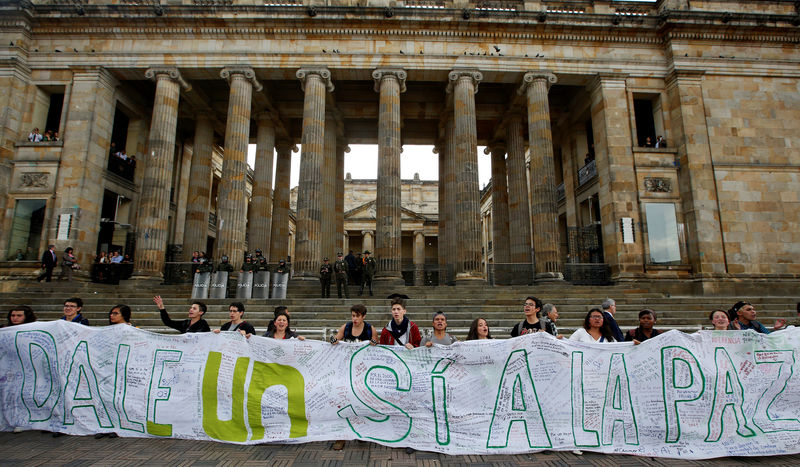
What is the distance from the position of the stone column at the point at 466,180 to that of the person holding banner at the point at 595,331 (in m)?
11.1

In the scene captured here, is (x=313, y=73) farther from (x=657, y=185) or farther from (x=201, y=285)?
(x=657, y=185)

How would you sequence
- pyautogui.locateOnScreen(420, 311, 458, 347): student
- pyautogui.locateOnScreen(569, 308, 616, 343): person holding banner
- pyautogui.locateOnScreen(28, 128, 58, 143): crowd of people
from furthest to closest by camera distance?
pyautogui.locateOnScreen(28, 128, 58, 143): crowd of people
pyautogui.locateOnScreen(420, 311, 458, 347): student
pyautogui.locateOnScreen(569, 308, 616, 343): person holding banner

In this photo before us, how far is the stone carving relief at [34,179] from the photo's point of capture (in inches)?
661

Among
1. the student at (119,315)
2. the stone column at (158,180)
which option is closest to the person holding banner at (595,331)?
the student at (119,315)

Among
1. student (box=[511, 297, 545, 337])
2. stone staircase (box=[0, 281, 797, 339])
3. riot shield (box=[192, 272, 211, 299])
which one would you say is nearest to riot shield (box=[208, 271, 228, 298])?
riot shield (box=[192, 272, 211, 299])

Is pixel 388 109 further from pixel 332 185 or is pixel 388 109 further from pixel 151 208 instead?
pixel 151 208

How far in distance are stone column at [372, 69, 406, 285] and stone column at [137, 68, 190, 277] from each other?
356 inches

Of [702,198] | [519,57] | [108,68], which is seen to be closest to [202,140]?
[108,68]

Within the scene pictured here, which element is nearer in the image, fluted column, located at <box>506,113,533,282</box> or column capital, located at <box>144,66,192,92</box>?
column capital, located at <box>144,66,192,92</box>

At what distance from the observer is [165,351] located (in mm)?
5105

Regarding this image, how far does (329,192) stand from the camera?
21.2 meters

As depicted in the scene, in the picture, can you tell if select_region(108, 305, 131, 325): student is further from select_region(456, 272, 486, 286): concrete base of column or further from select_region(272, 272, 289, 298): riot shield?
select_region(456, 272, 486, 286): concrete base of column

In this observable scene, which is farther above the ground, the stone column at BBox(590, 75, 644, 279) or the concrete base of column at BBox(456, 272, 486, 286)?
the stone column at BBox(590, 75, 644, 279)

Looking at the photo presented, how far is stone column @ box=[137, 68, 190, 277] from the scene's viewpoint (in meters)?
16.4
